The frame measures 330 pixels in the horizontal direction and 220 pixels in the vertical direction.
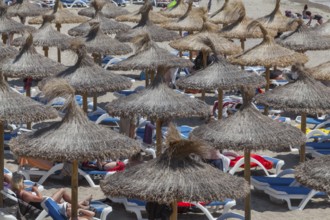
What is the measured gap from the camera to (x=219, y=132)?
10211mm

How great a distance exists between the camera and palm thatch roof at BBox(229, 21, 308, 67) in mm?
15688

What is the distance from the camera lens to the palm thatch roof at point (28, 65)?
46.7ft

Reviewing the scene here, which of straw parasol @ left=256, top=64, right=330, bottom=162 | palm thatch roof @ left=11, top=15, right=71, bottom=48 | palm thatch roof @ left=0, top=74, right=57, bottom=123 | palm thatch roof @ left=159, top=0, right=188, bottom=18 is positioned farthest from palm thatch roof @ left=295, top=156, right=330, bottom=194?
palm thatch roof @ left=159, top=0, right=188, bottom=18

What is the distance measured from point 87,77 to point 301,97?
3444mm

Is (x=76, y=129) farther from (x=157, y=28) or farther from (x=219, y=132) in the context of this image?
(x=157, y=28)

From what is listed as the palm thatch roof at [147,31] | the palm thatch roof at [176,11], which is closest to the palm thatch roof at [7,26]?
the palm thatch roof at [147,31]

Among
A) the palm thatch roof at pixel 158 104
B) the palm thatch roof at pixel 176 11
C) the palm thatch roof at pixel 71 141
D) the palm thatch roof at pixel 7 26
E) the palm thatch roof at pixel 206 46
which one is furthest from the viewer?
the palm thatch roof at pixel 176 11

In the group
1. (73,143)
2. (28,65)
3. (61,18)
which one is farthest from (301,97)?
(61,18)

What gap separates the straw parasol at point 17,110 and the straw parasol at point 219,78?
3.35 metres

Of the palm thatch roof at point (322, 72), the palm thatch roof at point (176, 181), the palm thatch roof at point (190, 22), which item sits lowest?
the palm thatch roof at point (190, 22)

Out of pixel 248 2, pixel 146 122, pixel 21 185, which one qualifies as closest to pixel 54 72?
pixel 146 122

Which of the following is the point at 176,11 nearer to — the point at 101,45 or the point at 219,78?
the point at 101,45

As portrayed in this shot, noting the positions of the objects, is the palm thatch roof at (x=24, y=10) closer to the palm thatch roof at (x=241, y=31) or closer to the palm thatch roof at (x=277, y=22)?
the palm thatch roof at (x=277, y=22)

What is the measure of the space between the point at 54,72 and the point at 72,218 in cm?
526
